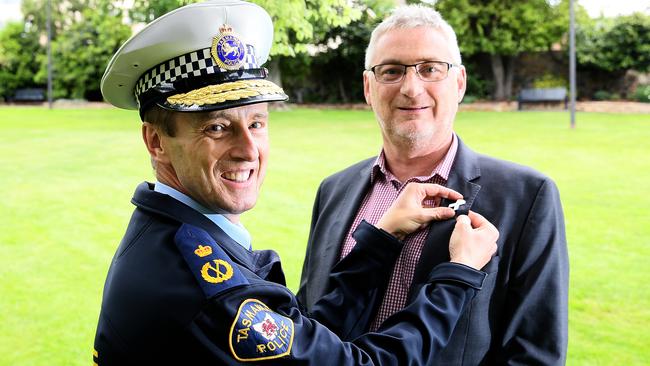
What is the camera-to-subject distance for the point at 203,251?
2.09 m

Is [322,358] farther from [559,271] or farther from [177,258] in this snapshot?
[559,271]

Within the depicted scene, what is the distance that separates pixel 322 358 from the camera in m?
2.09

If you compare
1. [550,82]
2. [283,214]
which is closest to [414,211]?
[283,214]

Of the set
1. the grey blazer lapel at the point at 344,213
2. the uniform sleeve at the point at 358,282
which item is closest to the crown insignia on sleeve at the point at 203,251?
the uniform sleeve at the point at 358,282

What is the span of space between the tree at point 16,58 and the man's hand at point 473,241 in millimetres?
44830

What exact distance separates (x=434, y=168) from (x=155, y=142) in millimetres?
1412

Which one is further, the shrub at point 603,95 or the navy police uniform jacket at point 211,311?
the shrub at point 603,95

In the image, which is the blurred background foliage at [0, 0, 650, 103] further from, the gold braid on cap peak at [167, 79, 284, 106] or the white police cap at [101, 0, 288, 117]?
the gold braid on cap peak at [167, 79, 284, 106]

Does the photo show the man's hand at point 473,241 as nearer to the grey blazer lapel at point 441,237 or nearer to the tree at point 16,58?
the grey blazer lapel at point 441,237

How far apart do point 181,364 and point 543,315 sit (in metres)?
1.40

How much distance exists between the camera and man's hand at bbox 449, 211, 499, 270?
2.53 metres

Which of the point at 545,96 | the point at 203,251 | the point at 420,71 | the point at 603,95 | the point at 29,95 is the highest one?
the point at 420,71

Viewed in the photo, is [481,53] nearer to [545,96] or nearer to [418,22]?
[545,96]

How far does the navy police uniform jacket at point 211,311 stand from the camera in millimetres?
2000
